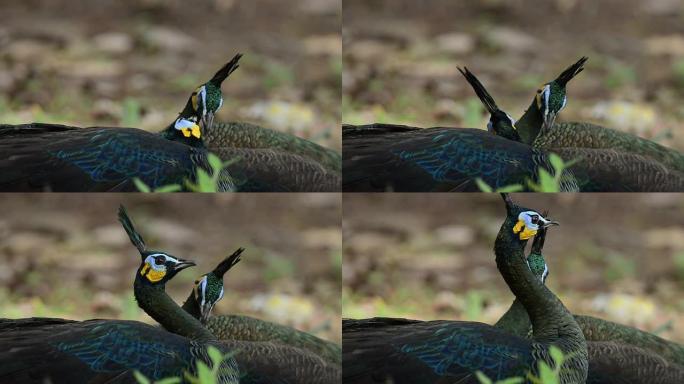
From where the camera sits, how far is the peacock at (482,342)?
3795 mm

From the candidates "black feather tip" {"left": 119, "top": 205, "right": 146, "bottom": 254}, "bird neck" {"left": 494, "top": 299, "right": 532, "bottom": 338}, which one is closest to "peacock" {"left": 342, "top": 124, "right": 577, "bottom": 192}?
"bird neck" {"left": 494, "top": 299, "right": 532, "bottom": 338}

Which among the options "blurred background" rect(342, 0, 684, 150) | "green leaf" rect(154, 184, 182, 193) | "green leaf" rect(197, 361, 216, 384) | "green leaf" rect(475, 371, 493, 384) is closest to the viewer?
"green leaf" rect(475, 371, 493, 384)

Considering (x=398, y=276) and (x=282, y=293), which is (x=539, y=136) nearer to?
(x=398, y=276)

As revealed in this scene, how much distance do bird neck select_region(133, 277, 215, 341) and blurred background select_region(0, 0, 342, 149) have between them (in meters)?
0.64

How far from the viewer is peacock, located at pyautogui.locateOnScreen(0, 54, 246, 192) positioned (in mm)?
3955

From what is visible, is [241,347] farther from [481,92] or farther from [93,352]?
[481,92]

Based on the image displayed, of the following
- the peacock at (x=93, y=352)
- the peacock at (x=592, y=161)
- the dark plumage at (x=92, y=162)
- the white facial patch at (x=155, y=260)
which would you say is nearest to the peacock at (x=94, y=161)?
the dark plumage at (x=92, y=162)

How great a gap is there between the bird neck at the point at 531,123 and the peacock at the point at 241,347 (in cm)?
116

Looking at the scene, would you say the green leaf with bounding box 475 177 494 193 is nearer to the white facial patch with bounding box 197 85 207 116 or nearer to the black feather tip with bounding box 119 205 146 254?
the white facial patch with bounding box 197 85 207 116

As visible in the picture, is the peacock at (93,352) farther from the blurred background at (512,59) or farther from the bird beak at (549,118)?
the bird beak at (549,118)

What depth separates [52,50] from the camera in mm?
4219

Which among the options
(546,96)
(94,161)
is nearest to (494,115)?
(546,96)

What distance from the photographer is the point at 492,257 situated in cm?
409

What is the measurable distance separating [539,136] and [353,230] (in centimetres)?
81
